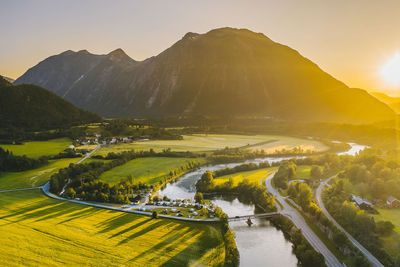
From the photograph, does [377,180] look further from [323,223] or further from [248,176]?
[248,176]

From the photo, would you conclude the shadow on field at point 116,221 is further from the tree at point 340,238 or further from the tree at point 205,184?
the tree at point 340,238

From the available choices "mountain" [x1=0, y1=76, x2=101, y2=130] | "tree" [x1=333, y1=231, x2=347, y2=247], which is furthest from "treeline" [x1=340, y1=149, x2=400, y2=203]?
"mountain" [x1=0, y1=76, x2=101, y2=130]

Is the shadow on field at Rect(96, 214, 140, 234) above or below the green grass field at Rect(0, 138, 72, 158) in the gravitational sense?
below

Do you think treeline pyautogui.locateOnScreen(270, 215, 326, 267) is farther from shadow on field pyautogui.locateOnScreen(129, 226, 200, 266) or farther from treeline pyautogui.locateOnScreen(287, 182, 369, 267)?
shadow on field pyautogui.locateOnScreen(129, 226, 200, 266)

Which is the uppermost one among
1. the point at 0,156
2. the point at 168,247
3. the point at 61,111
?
the point at 61,111

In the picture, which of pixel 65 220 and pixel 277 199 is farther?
pixel 277 199

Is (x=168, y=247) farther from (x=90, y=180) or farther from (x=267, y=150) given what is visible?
(x=267, y=150)

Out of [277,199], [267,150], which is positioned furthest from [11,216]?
[267,150]

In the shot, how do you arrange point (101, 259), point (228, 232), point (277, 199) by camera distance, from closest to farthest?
point (101, 259) → point (228, 232) → point (277, 199)
